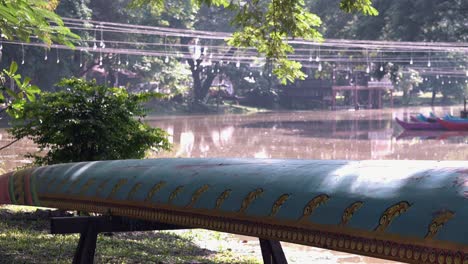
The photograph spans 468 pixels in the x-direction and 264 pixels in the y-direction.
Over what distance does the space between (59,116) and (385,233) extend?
6444 mm

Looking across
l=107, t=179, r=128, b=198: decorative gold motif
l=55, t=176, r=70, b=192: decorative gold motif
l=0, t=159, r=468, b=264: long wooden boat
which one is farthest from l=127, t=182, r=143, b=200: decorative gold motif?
l=55, t=176, r=70, b=192: decorative gold motif

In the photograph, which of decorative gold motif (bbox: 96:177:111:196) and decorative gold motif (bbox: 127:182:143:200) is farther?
decorative gold motif (bbox: 96:177:111:196)

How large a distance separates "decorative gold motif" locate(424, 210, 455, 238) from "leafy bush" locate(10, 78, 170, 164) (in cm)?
632

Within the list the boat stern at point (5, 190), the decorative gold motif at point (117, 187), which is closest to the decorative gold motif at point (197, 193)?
the decorative gold motif at point (117, 187)

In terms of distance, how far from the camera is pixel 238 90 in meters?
75.7

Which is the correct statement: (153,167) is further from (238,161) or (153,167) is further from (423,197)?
(423,197)

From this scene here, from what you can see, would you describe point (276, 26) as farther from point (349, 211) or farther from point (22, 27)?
point (349, 211)

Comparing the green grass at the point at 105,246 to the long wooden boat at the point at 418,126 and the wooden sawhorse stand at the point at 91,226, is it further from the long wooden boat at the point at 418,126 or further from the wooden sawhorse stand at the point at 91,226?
the long wooden boat at the point at 418,126

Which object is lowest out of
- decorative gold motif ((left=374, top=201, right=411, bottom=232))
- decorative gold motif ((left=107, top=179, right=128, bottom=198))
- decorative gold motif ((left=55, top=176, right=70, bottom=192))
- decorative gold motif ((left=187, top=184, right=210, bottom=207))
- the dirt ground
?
the dirt ground

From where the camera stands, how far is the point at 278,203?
3.23m

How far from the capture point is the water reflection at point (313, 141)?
2844 cm

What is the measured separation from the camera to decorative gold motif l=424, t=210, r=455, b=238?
2432 millimetres

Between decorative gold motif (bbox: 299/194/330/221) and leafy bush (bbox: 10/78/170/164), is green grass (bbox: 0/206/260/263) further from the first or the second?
decorative gold motif (bbox: 299/194/330/221)

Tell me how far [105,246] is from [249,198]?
4.36 metres
